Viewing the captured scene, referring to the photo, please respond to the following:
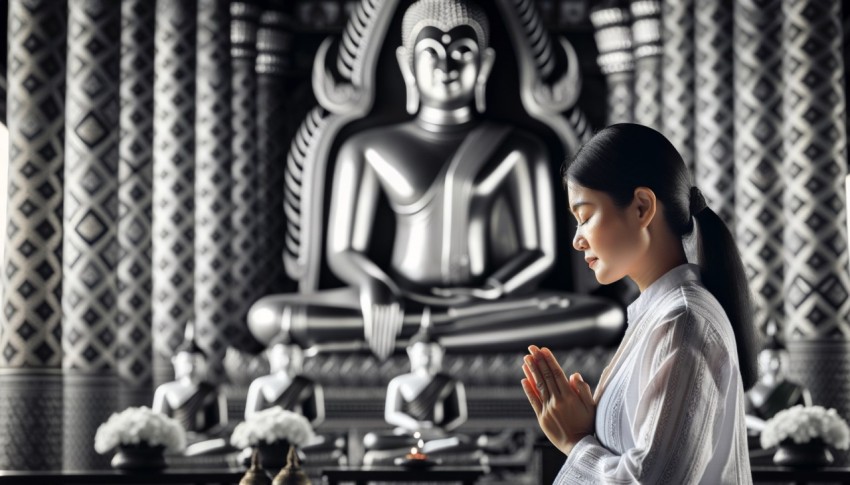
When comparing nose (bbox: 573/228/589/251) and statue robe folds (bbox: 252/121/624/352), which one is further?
statue robe folds (bbox: 252/121/624/352)

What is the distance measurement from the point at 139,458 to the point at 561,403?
3558mm

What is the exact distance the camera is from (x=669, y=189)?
1.71 meters

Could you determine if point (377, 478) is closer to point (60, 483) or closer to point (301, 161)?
point (60, 483)

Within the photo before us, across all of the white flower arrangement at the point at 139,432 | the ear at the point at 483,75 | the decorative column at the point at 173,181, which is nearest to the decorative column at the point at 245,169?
the decorative column at the point at 173,181

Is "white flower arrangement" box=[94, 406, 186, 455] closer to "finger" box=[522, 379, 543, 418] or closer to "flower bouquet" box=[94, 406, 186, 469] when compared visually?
"flower bouquet" box=[94, 406, 186, 469]

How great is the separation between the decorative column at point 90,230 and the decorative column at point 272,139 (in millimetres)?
1717

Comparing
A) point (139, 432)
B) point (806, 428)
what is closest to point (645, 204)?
point (806, 428)

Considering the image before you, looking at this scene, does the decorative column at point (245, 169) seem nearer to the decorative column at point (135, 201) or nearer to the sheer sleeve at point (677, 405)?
the decorative column at point (135, 201)

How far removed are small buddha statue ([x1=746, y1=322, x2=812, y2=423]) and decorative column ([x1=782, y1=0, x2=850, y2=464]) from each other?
1.83ft

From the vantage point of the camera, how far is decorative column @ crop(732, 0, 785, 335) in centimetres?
736

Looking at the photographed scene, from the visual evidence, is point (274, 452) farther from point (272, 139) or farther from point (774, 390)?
point (272, 139)

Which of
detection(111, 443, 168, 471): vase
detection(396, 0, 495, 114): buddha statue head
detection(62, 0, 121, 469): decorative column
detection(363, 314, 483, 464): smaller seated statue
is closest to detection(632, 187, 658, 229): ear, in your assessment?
detection(111, 443, 168, 471): vase

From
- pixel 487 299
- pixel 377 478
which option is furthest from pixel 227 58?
pixel 377 478

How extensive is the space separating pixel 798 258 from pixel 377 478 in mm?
3316
